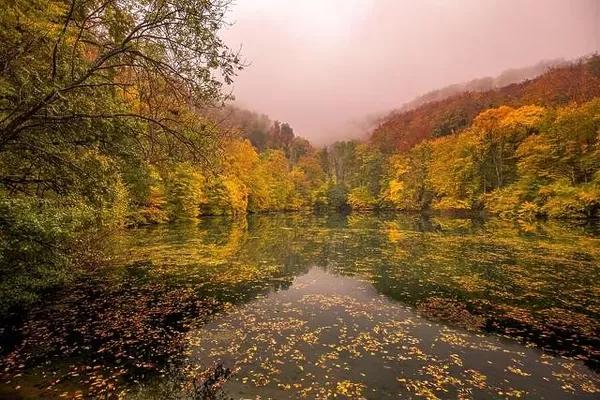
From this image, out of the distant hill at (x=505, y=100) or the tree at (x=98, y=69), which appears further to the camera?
the distant hill at (x=505, y=100)

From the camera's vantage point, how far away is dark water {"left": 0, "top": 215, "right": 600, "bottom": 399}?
7406 mm

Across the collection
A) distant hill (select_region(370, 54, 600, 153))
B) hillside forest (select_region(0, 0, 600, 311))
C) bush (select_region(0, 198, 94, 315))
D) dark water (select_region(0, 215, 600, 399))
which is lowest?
dark water (select_region(0, 215, 600, 399))

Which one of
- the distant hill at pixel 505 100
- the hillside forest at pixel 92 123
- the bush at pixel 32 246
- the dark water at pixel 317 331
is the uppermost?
the distant hill at pixel 505 100

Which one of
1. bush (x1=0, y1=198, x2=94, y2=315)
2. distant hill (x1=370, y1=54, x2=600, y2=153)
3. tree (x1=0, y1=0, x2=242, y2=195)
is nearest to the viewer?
tree (x1=0, y1=0, x2=242, y2=195)

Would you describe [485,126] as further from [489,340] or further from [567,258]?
[489,340]

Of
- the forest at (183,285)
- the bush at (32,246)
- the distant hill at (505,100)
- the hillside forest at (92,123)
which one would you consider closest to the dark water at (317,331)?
the forest at (183,285)

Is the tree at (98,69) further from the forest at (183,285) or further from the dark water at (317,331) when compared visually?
the dark water at (317,331)

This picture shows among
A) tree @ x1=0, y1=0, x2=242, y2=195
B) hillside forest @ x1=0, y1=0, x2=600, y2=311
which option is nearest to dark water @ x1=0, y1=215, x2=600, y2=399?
hillside forest @ x1=0, y1=0, x2=600, y2=311

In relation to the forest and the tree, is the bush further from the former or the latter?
the tree

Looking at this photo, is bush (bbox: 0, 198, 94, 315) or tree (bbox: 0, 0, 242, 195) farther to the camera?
bush (bbox: 0, 198, 94, 315)

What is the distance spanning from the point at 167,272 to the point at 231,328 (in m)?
7.90

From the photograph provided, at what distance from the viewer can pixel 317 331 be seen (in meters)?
10.5

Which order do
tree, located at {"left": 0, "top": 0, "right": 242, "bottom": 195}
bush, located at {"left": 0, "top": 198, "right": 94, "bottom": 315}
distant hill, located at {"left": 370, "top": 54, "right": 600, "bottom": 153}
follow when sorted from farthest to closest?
distant hill, located at {"left": 370, "top": 54, "right": 600, "bottom": 153} → bush, located at {"left": 0, "top": 198, "right": 94, "bottom": 315} → tree, located at {"left": 0, "top": 0, "right": 242, "bottom": 195}

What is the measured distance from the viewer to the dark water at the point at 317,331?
7406 millimetres
